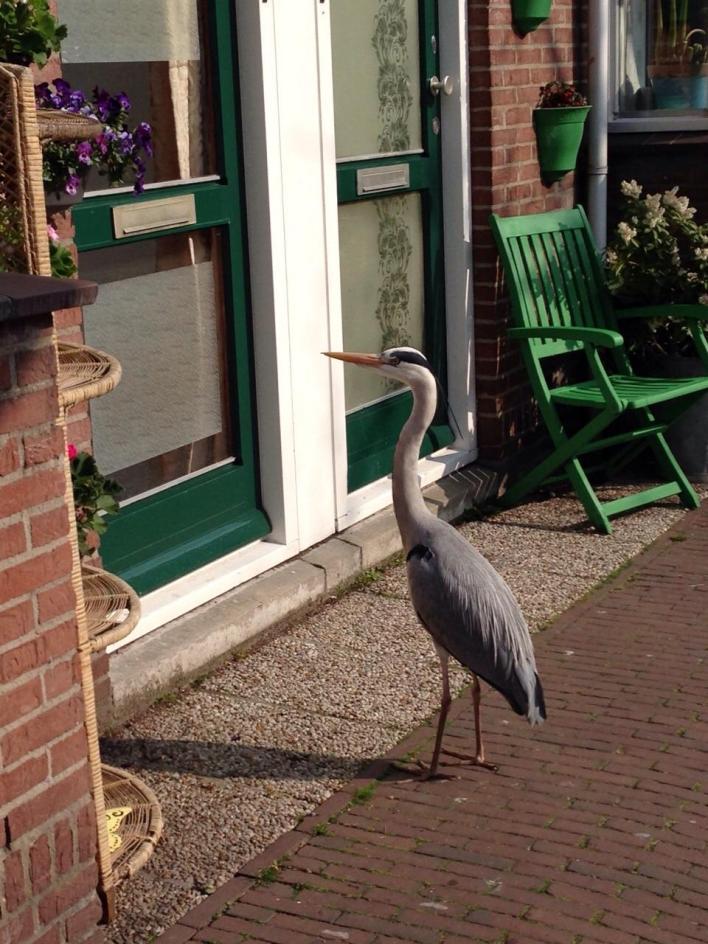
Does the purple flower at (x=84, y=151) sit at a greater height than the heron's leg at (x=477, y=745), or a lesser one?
greater

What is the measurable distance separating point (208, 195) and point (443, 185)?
1.96m

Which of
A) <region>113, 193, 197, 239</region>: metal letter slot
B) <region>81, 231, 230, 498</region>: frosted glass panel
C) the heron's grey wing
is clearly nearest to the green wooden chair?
<region>81, 231, 230, 498</region>: frosted glass panel

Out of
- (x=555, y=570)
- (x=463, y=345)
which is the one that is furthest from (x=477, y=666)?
(x=463, y=345)

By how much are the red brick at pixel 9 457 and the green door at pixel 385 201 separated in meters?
3.33

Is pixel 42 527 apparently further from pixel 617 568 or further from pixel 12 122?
pixel 617 568

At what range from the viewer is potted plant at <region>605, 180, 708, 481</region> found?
722 centimetres

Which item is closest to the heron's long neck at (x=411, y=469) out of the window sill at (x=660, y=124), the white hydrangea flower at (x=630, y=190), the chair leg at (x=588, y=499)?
the chair leg at (x=588, y=499)

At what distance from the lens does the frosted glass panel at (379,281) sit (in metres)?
6.46

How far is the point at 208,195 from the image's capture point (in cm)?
537

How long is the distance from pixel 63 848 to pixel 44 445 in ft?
3.15

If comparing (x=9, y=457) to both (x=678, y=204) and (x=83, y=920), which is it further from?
(x=678, y=204)

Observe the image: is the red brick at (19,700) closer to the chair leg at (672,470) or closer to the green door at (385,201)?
the green door at (385,201)

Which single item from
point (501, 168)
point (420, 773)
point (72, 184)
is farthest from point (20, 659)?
point (501, 168)

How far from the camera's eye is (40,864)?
331 cm
